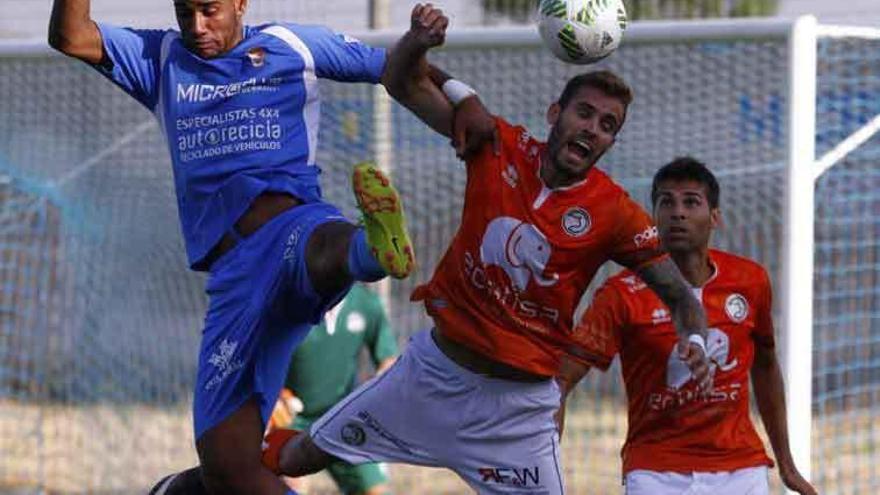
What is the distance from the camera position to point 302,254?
602 cm

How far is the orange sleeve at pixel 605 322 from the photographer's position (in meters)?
6.71

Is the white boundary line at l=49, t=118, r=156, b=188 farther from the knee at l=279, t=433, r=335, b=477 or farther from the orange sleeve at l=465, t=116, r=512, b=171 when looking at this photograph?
the orange sleeve at l=465, t=116, r=512, b=171

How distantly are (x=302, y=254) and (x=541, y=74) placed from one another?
12.3 feet

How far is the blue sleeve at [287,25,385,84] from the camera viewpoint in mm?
6496

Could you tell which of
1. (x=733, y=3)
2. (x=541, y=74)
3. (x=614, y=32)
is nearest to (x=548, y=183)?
(x=614, y=32)

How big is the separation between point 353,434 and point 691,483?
3.88ft

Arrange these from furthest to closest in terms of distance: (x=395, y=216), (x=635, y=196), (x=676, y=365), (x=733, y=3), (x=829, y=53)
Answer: (x=733, y=3) → (x=635, y=196) → (x=829, y=53) → (x=676, y=365) → (x=395, y=216)

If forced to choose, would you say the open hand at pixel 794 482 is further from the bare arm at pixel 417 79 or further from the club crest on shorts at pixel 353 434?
the bare arm at pixel 417 79

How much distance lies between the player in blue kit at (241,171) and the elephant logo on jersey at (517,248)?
1.21ft

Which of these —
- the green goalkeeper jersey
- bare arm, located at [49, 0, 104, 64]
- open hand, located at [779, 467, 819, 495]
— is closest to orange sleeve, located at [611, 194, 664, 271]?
open hand, located at [779, 467, 819, 495]

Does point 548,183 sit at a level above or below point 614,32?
below

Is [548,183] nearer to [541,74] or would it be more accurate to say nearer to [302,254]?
[302,254]

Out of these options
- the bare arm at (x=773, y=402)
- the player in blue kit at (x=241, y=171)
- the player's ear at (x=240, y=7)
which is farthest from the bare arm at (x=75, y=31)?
the bare arm at (x=773, y=402)

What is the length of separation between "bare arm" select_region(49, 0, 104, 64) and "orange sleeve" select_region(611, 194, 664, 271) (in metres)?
1.76
